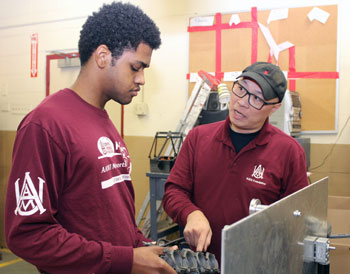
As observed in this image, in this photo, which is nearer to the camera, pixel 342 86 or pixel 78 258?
pixel 78 258

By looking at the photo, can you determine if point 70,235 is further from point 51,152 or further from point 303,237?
point 303,237

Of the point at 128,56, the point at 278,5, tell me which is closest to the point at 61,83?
the point at 278,5

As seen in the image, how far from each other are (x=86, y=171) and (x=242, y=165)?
63 cm

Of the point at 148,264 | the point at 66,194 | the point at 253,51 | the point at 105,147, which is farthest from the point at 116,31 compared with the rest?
the point at 253,51

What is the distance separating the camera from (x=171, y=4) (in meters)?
3.22

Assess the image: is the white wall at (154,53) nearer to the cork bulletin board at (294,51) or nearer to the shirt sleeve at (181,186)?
the cork bulletin board at (294,51)

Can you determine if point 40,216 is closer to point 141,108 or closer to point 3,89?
point 141,108

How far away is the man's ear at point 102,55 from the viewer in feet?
3.38

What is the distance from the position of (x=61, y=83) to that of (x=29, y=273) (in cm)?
173

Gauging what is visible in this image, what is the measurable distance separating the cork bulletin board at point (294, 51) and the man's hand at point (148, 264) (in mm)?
2141

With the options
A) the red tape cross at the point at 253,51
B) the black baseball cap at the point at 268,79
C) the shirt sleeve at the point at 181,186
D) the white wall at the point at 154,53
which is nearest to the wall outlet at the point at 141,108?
the white wall at the point at 154,53

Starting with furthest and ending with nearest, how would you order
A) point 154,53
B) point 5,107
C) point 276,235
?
point 5,107 < point 154,53 < point 276,235

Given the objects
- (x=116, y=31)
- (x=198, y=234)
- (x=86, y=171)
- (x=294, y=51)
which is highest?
(x=294, y=51)

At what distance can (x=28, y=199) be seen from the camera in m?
0.83
